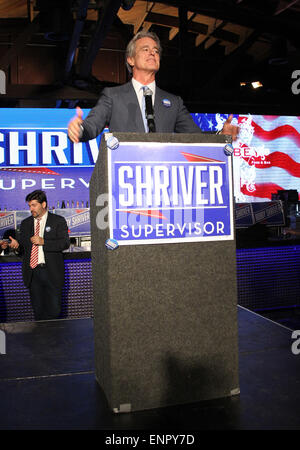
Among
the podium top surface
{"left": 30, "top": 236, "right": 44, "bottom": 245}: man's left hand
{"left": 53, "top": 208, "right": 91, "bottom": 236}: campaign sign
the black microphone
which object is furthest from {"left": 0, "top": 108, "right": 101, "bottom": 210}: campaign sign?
the podium top surface

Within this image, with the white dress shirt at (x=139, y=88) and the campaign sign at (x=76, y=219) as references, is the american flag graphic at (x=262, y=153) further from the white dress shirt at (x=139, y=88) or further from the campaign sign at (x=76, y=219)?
the white dress shirt at (x=139, y=88)

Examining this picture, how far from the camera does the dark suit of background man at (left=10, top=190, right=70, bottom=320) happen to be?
137 inches

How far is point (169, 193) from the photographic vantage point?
119 centimetres

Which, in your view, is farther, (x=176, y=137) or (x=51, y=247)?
(x=51, y=247)

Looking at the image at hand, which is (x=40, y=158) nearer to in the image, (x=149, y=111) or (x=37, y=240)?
(x=37, y=240)

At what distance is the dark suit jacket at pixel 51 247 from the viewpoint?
137 inches

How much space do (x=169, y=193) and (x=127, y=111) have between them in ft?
1.37

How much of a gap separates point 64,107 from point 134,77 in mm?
5801

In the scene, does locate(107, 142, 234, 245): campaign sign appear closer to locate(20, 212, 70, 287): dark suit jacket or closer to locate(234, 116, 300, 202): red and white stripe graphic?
locate(20, 212, 70, 287): dark suit jacket

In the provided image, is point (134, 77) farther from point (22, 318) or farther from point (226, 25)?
point (226, 25)

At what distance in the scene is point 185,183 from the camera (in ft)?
3.96

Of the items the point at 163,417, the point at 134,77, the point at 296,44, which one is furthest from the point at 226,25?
the point at 163,417

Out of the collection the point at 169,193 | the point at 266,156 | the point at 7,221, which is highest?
the point at 266,156

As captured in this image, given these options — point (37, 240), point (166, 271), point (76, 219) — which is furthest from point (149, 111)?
point (76, 219)
